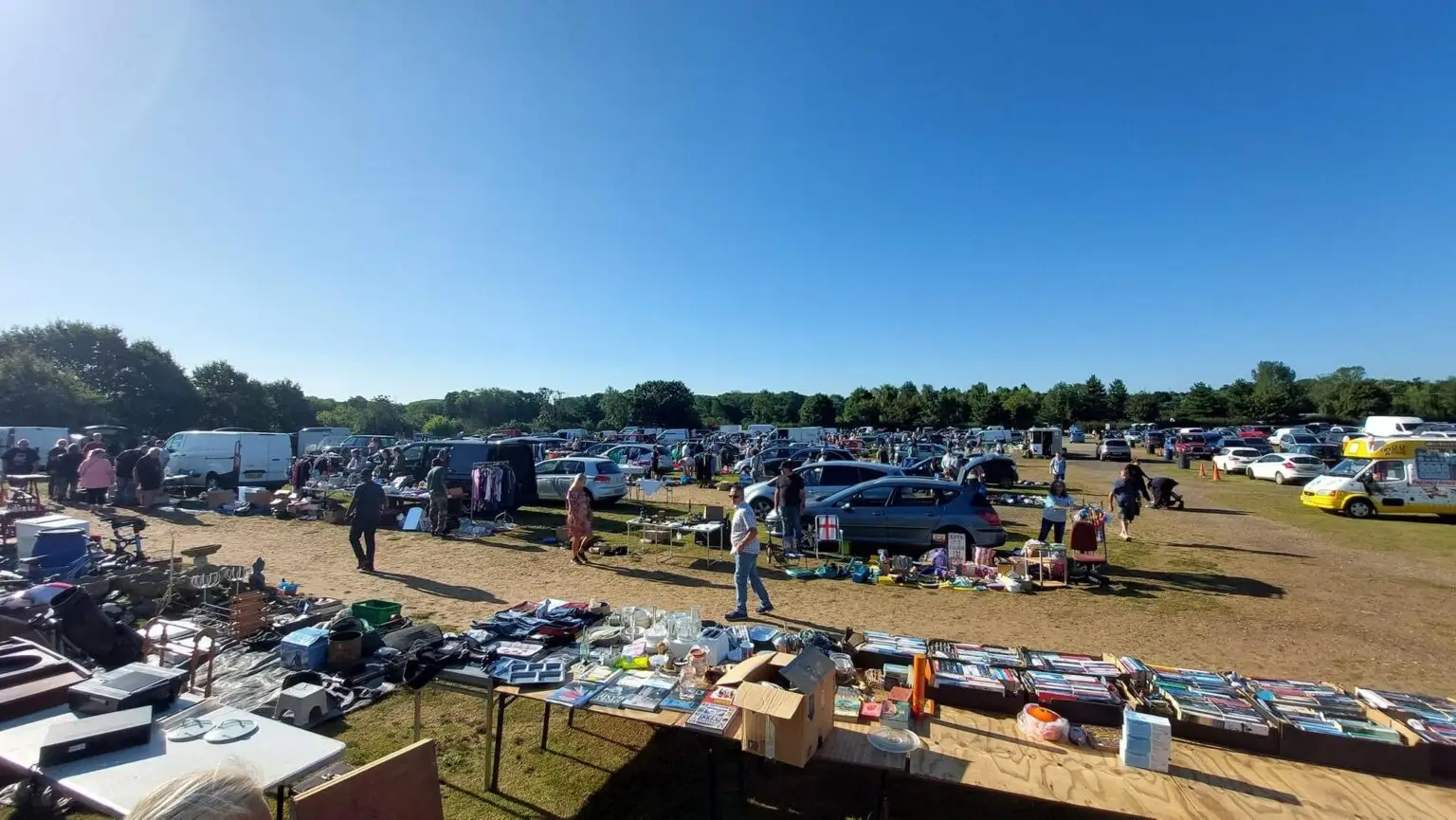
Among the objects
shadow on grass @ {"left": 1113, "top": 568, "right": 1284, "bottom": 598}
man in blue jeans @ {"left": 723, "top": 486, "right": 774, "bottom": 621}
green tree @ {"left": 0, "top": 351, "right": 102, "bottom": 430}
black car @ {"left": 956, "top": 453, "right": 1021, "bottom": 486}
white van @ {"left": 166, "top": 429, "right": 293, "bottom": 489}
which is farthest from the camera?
green tree @ {"left": 0, "top": 351, "right": 102, "bottom": 430}

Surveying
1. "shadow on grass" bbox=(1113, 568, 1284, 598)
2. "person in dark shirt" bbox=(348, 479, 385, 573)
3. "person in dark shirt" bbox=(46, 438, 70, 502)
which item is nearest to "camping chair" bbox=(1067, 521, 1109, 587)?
"shadow on grass" bbox=(1113, 568, 1284, 598)

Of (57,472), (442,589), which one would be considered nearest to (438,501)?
(442,589)

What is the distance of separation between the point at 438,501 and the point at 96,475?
9722 millimetres

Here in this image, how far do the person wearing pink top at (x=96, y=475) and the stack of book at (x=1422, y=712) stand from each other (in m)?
23.4

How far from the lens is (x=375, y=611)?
6895 millimetres

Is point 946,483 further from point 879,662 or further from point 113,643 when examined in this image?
point 113,643

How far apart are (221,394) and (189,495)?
132ft

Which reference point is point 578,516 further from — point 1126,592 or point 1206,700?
point 1206,700

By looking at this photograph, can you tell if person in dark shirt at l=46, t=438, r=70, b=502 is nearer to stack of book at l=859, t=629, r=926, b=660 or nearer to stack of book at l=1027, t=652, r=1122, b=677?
stack of book at l=859, t=629, r=926, b=660

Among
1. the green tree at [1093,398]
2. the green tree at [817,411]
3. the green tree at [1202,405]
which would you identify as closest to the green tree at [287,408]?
the green tree at [817,411]

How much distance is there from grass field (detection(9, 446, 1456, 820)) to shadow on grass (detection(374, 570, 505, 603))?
0.06 m

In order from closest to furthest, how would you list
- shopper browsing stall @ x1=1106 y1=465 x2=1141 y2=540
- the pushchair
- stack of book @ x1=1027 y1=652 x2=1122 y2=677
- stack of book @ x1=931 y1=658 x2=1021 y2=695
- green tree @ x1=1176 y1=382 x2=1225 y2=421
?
stack of book @ x1=931 y1=658 x2=1021 y2=695
stack of book @ x1=1027 y1=652 x2=1122 y2=677
shopper browsing stall @ x1=1106 y1=465 x2=1141 y2=540
the pushchair
green tree @ x1=1176 y1=382 x2=1225 y2=421

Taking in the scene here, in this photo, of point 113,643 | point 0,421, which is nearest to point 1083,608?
point 113,643

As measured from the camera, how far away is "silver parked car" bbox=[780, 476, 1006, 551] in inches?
438
